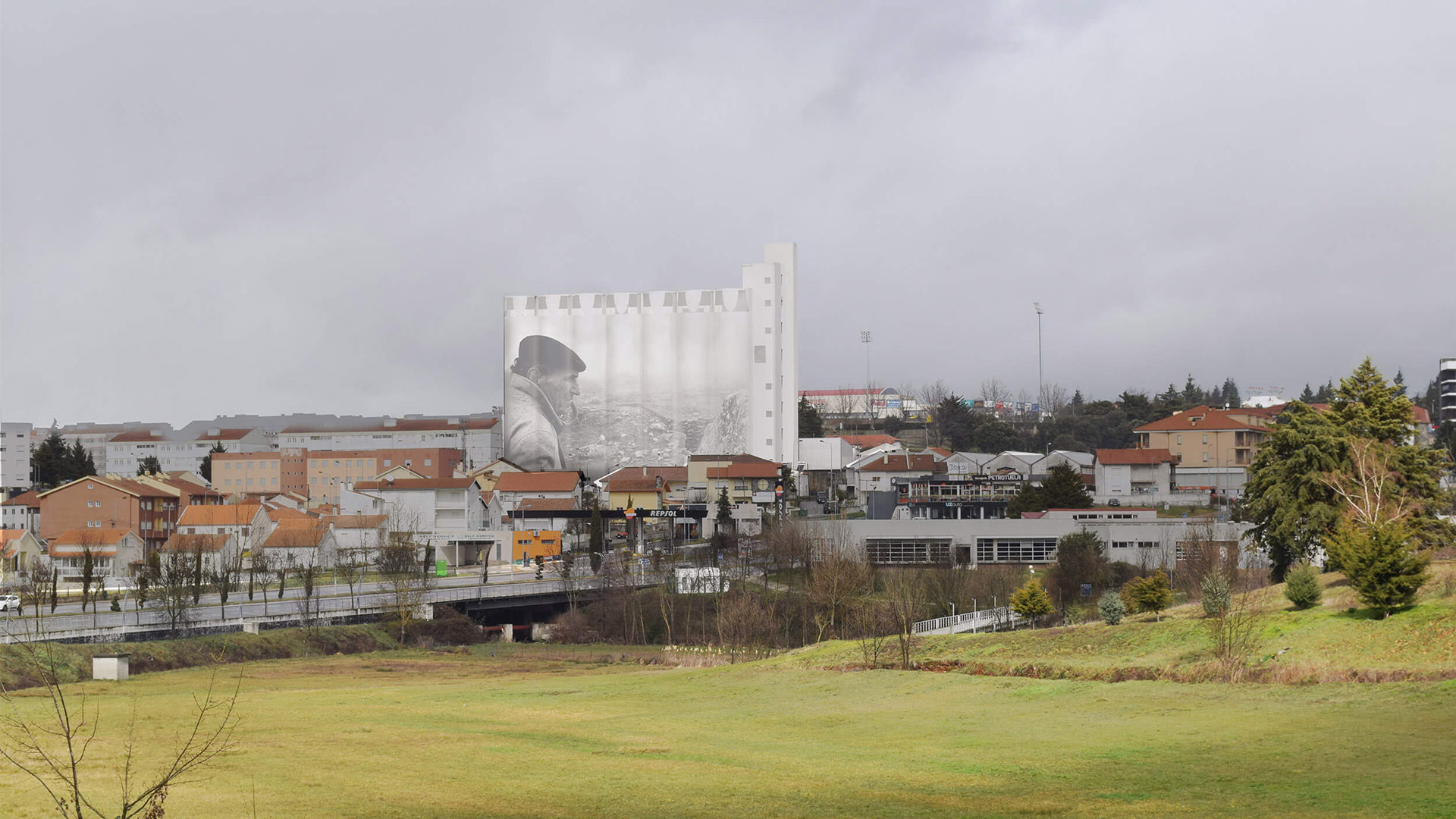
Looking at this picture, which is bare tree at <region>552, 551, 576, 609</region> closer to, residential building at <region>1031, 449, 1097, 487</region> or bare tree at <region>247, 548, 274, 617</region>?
bare tree at <region>247, 548, 274, 617</region>

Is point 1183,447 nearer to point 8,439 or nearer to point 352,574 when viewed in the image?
point 352,574

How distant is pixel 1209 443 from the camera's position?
323 ft

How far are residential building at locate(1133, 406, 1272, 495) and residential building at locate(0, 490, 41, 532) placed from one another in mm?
85129

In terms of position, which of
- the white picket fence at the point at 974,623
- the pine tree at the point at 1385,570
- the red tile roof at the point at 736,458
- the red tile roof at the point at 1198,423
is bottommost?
the white picket fence at the point at 974,623

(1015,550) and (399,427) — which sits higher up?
(399,427)

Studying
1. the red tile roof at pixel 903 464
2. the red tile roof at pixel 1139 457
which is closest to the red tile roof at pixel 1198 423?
the red tile roof at pixel 1139 457

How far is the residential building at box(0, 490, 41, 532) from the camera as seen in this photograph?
8869 centimetres

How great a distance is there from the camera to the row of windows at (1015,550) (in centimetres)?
6906

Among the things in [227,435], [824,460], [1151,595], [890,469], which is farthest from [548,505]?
[227,435]

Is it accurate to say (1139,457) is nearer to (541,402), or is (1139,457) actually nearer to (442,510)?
(442,510)

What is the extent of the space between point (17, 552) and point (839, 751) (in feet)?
206

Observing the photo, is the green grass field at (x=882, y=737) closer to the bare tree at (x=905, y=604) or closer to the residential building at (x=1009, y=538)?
the bare tree at (x=905, y=604)

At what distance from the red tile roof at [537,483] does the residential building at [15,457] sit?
4204 cm

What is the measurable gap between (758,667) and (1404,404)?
2361cm
